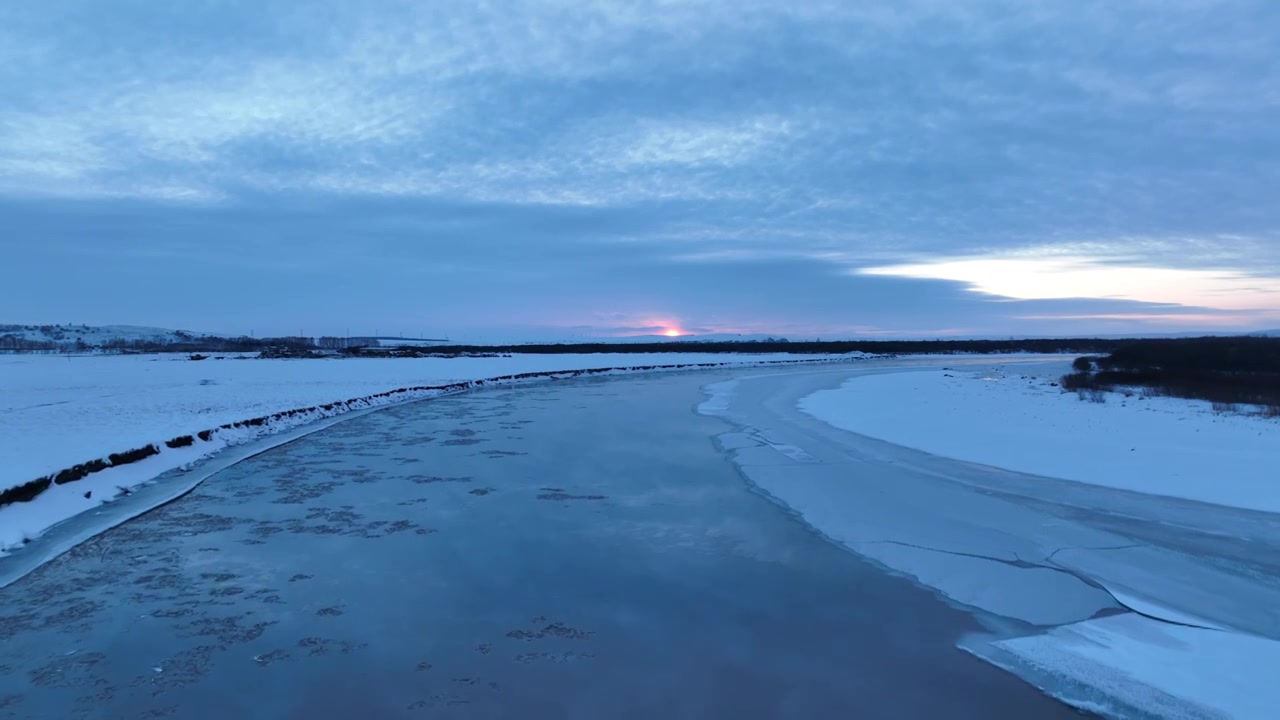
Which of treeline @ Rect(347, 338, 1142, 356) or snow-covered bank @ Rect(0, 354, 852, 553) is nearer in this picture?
snow-covered bank @ Rect(0, 354, 852, 553)

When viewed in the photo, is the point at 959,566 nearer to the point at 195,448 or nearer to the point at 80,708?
the point at 80,708

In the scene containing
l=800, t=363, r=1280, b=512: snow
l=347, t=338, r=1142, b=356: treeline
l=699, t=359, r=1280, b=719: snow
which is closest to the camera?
l=699, t=359, r=1280, b=719: snow

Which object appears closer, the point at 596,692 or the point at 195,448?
the point at 596,692

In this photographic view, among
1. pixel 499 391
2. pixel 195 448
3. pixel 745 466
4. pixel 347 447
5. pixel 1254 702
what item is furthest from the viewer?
pixel 499 391

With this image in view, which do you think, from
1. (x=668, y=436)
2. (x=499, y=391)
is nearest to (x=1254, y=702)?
(x=668, y=436)

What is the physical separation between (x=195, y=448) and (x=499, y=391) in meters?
16.4

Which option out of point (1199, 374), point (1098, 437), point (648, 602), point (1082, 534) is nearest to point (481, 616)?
point (648, 602)

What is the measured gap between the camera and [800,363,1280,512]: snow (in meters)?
9.27

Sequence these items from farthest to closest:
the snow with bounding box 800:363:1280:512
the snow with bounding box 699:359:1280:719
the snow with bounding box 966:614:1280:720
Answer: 1. the snow with bounding box 800:363:1280:512
2. the snow with bounding box 699:359:1280:719
3. the snow with bounding box 966:614:1280:720

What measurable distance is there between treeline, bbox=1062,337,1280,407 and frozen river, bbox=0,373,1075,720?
17.6m

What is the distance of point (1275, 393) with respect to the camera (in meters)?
20.1

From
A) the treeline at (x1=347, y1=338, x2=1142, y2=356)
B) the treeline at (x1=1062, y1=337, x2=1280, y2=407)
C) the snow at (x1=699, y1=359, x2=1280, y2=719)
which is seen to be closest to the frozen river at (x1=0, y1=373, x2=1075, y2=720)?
the snow at (x1=699, y1=359, x2=1280, y2=719)

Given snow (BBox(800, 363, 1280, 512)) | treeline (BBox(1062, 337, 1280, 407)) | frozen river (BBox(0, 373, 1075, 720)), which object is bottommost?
frozen river (BBox(0, 373, 1075, 720))

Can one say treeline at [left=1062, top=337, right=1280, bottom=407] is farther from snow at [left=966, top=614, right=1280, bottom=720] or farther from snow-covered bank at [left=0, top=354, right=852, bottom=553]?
snow-covered bank at [left=0, top=354, right=852, bottom=553]
